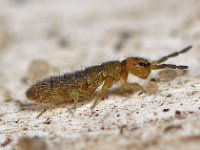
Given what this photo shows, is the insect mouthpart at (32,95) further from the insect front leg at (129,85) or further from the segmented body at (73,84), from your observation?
the insect front leg at (129,85)

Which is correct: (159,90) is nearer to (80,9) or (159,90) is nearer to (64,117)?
(64,117)

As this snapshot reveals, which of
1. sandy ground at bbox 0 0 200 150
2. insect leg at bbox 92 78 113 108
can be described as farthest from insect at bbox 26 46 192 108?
sandy ground at bbox 0 0 200 150

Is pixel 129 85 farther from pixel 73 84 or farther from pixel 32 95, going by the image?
pixel 32 95

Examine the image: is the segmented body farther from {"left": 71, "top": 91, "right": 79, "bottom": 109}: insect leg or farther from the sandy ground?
the sandy ground

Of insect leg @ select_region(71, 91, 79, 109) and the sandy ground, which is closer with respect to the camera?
the sandy ground

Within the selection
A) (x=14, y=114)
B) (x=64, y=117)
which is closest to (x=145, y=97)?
(x=64, y=117)
